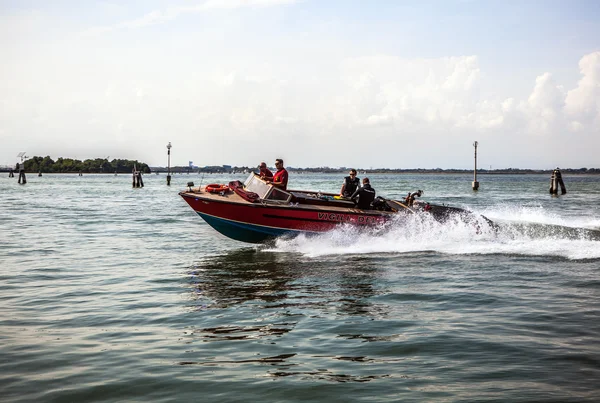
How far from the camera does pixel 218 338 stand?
8273mm

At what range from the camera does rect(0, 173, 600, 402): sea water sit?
21.1 ft

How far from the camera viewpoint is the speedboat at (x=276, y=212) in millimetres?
16906

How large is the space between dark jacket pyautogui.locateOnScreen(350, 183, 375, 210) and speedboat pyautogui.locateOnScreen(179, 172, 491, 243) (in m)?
0.17

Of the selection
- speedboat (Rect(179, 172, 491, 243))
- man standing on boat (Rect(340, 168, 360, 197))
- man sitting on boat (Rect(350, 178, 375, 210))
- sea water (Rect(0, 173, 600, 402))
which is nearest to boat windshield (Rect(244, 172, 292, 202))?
speedboat (Rect(179, 172, 491, 243))

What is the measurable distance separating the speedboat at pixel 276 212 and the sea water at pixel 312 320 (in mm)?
369

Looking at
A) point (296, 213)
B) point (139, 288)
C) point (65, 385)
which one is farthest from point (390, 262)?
point (65, 385)

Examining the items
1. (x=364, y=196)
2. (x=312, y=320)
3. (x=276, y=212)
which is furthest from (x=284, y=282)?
(x=364, y=196)

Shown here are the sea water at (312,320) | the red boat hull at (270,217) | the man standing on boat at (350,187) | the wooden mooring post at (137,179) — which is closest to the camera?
the sea water at (312,320)

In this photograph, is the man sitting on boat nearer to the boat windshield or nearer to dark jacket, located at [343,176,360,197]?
dark jacket, located at [343,176,360,197]

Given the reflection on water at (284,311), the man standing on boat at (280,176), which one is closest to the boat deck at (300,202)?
the man standing on boat at (280,176)

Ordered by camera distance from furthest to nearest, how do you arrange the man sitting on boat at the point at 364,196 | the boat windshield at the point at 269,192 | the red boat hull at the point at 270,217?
the man sitting on boat at the point at 364,196 < the boat windshield at the point at 269,192 < the red boat hull at the point at 270,217

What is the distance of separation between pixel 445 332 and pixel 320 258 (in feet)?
25.1

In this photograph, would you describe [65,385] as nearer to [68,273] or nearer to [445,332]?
[445,332]

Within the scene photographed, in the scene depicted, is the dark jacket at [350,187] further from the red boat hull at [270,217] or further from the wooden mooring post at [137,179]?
the wooden mooring post at [137,179]
